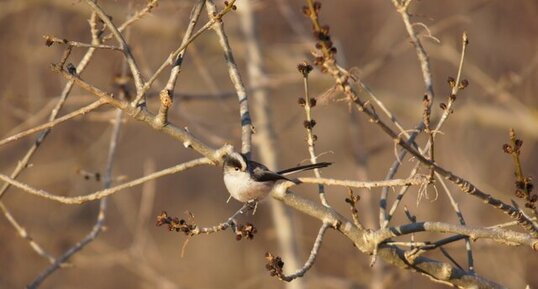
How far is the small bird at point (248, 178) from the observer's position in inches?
105

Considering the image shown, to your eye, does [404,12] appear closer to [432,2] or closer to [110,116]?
[110,116]

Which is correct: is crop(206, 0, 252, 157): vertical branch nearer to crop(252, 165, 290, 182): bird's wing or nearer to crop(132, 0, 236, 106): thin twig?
crop(252, 165, 290, 182): bird's wing

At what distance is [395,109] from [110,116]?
288 cm

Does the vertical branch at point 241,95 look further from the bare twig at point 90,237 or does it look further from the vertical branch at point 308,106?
the bare twig at point 90,237

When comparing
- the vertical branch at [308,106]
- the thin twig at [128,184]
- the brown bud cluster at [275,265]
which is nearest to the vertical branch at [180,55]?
the thin twig at [128,184]

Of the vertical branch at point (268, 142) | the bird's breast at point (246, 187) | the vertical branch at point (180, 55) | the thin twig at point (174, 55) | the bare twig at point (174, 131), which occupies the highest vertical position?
the vertical branch at point (268, 142)

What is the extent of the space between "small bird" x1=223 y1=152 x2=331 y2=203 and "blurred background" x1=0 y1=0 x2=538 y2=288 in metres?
1.10

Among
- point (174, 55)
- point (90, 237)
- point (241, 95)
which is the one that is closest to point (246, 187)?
point (241, 95)

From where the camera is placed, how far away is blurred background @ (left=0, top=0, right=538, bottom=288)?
5.55 metres

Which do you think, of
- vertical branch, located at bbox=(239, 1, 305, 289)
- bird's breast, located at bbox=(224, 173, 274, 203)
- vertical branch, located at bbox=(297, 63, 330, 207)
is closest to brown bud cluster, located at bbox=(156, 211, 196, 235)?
bird's breast, located at bbox=(224, 173, 274, 203)

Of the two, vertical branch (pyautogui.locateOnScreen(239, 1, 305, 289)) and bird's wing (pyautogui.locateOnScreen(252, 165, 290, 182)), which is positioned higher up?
vertical branch (pyautogui.locateOnScreen(239, 1, 305, 289))

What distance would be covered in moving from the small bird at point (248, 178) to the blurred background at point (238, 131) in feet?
3.62

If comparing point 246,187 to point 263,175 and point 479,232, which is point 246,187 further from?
point 479,232

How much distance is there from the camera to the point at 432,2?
9.88 m
